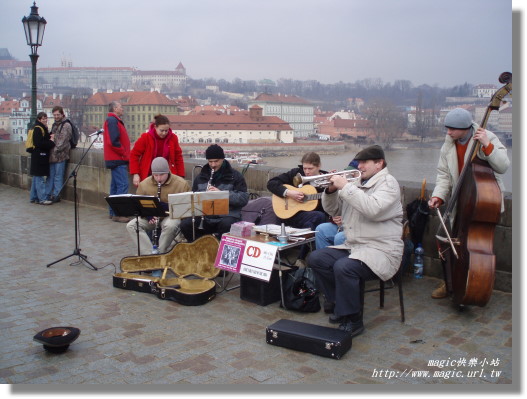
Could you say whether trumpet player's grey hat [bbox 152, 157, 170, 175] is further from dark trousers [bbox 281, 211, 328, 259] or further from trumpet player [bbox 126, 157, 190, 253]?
dark trousers [bbox 281, 211, 328, 259]

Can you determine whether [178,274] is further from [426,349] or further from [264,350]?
[426,349]

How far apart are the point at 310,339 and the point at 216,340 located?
0.77m

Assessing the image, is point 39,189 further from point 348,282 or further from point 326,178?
point 348,282

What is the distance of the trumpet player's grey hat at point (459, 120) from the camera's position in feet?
16.1

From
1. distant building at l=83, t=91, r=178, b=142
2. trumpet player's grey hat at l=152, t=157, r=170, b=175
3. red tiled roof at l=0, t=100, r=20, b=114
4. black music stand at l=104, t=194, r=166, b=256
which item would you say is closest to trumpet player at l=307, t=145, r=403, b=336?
black music stand at l=104, t=194, r=166, b=256

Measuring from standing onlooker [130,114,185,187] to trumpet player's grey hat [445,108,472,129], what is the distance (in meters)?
3.90

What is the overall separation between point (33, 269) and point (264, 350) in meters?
3.43

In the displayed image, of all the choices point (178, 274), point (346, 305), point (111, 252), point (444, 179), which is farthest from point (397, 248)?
point (111, 252)

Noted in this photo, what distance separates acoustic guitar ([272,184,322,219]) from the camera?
5723 mm

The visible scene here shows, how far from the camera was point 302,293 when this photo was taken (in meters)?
5.05

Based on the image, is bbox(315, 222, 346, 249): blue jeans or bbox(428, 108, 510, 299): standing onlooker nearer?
bbox(428, 108, 510, 299): standing onlooker

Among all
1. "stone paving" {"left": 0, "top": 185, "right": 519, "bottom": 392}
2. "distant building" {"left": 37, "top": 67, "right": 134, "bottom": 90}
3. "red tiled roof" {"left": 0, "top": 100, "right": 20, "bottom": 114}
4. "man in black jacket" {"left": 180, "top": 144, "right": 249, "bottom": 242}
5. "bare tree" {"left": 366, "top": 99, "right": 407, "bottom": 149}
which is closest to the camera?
"stone paving" {"left": 0, "top": 185, "right": 519, "bottom": 392}

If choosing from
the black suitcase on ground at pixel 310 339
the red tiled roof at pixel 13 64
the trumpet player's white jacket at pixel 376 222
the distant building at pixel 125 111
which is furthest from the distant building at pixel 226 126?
the black suitcase on ground at pixel 310 339

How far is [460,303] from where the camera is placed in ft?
15.5
